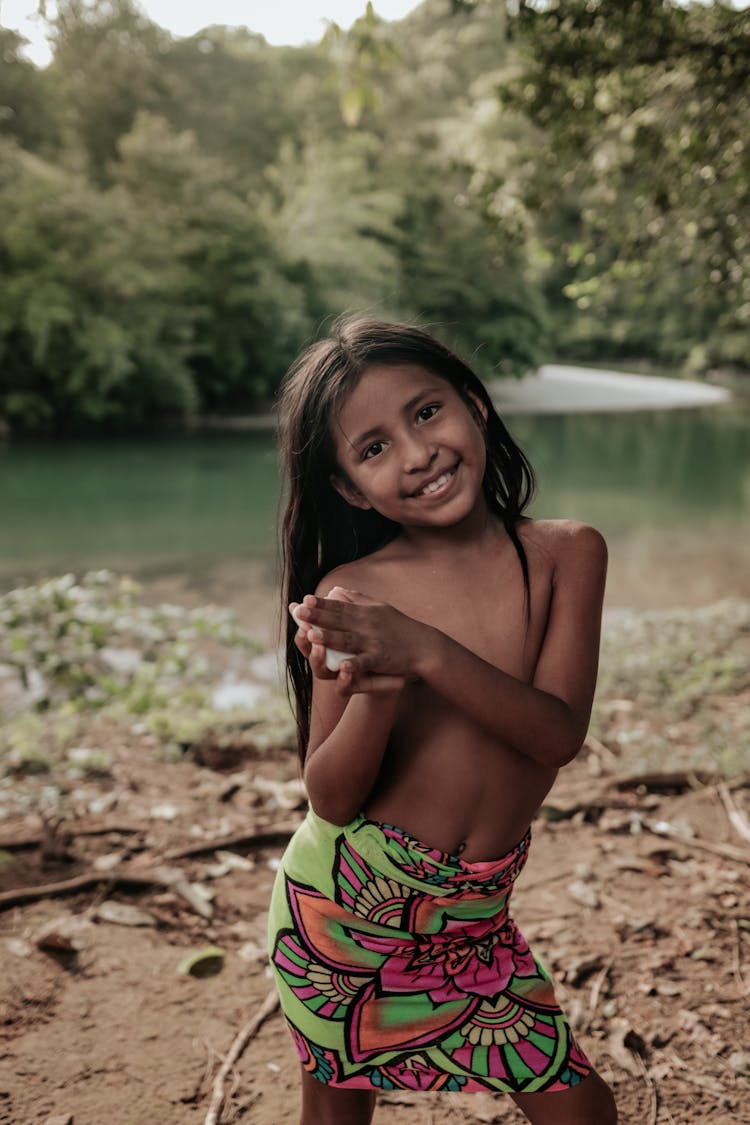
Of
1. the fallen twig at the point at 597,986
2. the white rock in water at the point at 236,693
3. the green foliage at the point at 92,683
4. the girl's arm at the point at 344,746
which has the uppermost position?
the girl's arm at the point at 344,746

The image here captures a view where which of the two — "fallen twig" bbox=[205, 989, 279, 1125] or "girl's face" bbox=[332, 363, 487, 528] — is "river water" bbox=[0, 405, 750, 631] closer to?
"fallen twig" bbox=[205, 989, 279, 1125]

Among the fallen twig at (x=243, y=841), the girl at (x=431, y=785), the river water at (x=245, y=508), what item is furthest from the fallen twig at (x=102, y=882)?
the river water at (x=245, y=508)

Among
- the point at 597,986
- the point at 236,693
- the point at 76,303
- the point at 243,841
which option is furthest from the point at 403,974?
the point at 76,303

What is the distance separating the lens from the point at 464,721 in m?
1.48

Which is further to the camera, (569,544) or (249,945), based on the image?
(249,945)

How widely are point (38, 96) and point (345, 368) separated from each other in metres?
27.3

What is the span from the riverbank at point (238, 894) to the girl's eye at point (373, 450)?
1.42 meters

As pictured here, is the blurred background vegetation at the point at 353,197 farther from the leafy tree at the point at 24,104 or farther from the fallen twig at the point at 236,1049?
the fallen twig at the point at 236,1049

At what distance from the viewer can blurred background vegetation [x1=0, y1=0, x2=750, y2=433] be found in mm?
4641

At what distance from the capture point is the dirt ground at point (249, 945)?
2086 mm

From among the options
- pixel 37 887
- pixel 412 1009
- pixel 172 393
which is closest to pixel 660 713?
pixel 37 887

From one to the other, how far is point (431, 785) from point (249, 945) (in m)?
1.46

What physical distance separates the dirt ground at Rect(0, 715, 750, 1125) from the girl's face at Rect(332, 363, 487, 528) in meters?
1.37

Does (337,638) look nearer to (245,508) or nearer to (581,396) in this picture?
(245,508)
